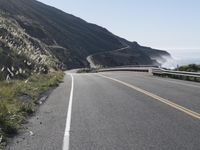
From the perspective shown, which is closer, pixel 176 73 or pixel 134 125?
pixel 134 125

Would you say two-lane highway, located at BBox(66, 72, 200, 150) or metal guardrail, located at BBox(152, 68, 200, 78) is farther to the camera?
metal guardrail, located at BBox(152, 68, 200, 78)

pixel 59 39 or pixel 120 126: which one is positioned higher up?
pixel 59 39

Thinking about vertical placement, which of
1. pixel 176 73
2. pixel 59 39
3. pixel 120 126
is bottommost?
pixel 120 126

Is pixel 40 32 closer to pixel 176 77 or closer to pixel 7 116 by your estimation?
pixel 176 77

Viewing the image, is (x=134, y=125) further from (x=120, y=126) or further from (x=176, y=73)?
(x=176, y=73)

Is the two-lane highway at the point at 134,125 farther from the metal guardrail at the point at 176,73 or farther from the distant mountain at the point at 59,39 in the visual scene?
the distant mountain at the point at 59,39

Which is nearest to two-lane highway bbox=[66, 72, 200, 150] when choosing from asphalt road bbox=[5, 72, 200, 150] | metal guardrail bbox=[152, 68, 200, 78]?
asphalt road bbox=[5, 72, 200, 150]

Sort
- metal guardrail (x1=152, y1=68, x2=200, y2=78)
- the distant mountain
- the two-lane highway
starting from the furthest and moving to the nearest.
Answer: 1. the distant mountain
2. metal guardrail (x1=152, y1=68, x2=200, y2=78)
3. the two-lane highway

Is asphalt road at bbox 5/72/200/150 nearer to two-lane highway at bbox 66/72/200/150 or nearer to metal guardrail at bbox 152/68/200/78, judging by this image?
two-lane highway at bbox 66/72/200/150

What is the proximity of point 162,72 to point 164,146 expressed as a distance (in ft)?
109

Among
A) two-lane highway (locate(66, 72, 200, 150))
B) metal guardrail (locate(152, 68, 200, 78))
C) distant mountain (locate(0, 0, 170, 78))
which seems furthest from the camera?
distant mountain (locate(0, 0, 170, 78))

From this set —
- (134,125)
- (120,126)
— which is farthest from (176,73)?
(120,126)

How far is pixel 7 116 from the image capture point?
12.7 m

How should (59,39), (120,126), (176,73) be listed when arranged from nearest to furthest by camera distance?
(120,126) → (176,73) → (59,39)
